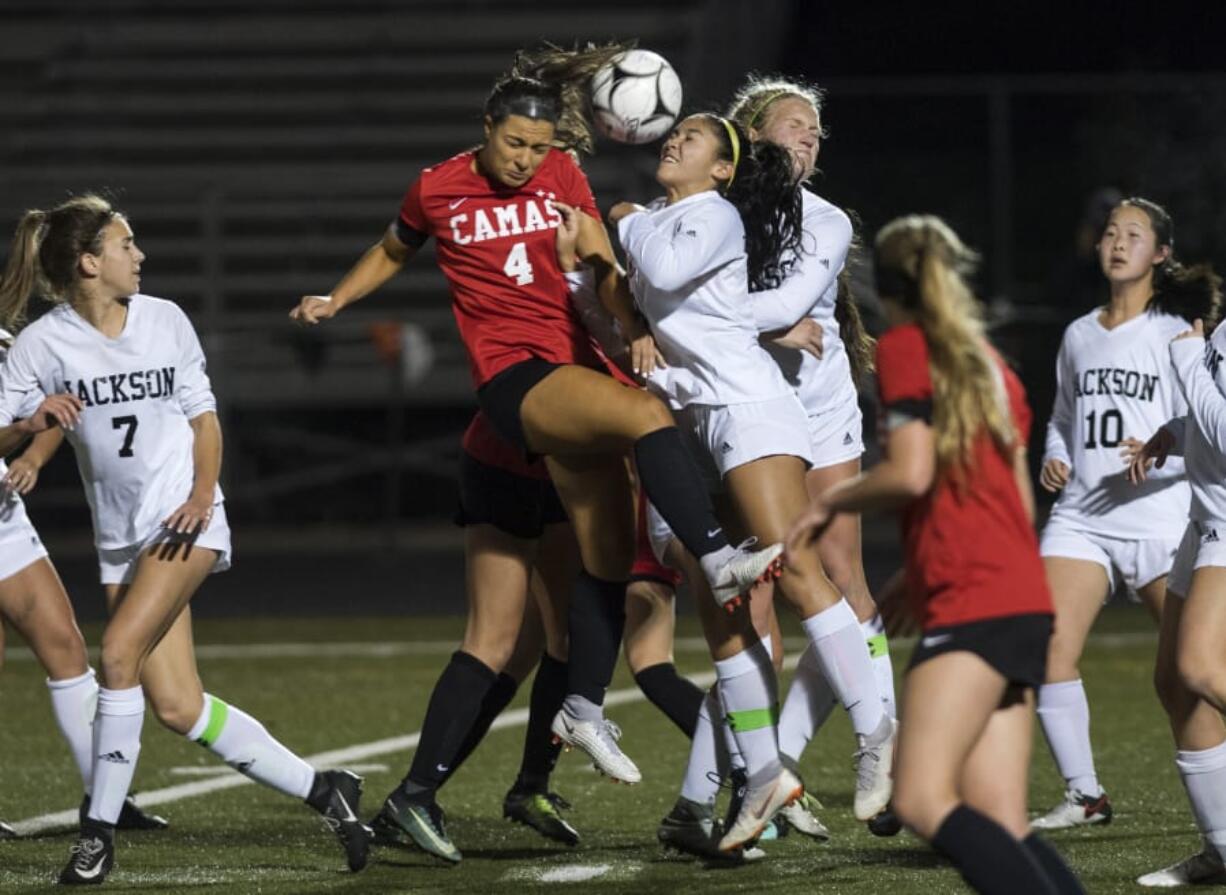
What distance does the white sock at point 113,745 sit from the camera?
19.9 feet

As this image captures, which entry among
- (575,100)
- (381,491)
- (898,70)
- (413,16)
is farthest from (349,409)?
(575,100)

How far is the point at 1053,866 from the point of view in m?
4.34

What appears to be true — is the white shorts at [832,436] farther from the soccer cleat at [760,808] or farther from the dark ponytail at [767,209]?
the soccer cleat at [760,808]

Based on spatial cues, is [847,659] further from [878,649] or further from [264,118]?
[264,118]

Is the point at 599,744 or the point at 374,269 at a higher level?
the point at 374,269

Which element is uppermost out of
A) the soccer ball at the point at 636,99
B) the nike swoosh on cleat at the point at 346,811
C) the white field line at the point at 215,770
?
the soccer ball at the point at 636,99

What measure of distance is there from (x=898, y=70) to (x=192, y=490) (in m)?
18.4

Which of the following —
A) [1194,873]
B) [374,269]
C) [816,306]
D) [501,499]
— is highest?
[374,269]

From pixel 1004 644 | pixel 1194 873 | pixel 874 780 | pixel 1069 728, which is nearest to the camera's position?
pixel 1004 644

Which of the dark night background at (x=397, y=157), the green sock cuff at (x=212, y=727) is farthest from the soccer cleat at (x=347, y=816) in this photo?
the dark night background at (x=397, y=157)

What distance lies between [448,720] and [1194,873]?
81.5 inches

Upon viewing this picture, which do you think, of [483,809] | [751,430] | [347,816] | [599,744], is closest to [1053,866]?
[751,430]

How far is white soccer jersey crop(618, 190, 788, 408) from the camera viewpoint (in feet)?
18.8

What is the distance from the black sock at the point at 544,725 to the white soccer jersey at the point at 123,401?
1.19m
